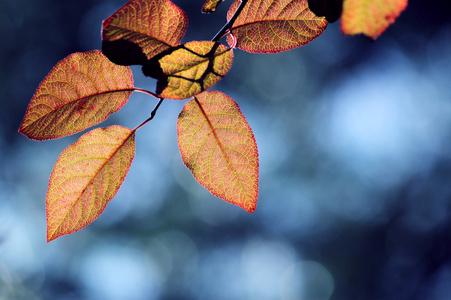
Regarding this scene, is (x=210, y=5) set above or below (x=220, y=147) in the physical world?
above

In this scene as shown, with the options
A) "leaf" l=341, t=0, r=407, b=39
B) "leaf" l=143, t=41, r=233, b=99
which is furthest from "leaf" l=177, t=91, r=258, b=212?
"leaf" l=341, t=0, r=407, b=39

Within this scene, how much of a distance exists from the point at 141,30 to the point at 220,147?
0.77ft

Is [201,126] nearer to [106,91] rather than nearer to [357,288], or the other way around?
→ [106,91]

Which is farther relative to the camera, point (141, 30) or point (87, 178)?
point (87, 178)

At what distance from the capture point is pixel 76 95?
1.70 feet

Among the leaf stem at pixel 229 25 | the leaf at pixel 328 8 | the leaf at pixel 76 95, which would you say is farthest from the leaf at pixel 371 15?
the leaf at pixel 76 95

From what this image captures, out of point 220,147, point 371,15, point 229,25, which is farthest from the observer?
point 220,147

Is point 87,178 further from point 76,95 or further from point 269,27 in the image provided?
point 269,27

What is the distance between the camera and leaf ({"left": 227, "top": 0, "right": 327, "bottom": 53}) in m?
0.50

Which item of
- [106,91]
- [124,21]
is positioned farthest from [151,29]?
[106,91]

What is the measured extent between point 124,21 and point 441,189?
41.8 ft

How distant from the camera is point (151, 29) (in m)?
0.44

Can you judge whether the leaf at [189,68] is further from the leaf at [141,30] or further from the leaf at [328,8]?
the leaf at [328,8]

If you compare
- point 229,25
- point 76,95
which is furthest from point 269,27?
point 76,95
